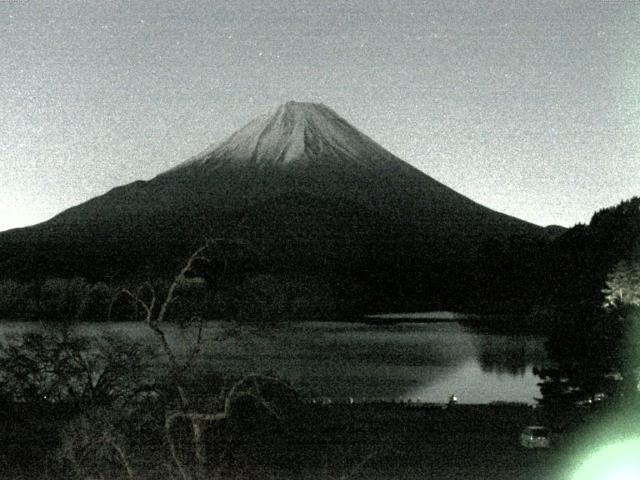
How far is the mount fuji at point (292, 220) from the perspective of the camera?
111750mm

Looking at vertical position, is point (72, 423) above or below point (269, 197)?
below

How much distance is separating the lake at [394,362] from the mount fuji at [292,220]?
32.2m

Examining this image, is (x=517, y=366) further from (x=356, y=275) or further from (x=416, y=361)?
(x=356, y=275)

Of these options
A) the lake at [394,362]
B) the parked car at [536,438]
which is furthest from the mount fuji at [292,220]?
the parked car at [536,438]

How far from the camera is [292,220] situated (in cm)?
15100

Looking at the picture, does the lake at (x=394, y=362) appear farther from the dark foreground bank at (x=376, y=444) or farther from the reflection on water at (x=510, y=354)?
the dark foreground bank at (x=376, y=444)

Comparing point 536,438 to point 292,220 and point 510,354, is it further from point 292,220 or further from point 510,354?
point 292,220

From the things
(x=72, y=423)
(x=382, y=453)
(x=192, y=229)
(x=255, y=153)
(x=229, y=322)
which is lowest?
(x=382, y=453)

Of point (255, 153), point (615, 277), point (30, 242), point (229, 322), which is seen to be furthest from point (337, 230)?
point (229, 322)

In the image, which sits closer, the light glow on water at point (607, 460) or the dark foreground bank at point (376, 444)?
the light glow on water at point (607, 460)

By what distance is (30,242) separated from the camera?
114812mm

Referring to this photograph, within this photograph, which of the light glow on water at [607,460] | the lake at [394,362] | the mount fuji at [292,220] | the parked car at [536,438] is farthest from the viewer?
the mount fuji at [292,220]

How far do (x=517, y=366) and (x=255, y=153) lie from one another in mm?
117810

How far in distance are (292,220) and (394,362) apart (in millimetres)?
100942
